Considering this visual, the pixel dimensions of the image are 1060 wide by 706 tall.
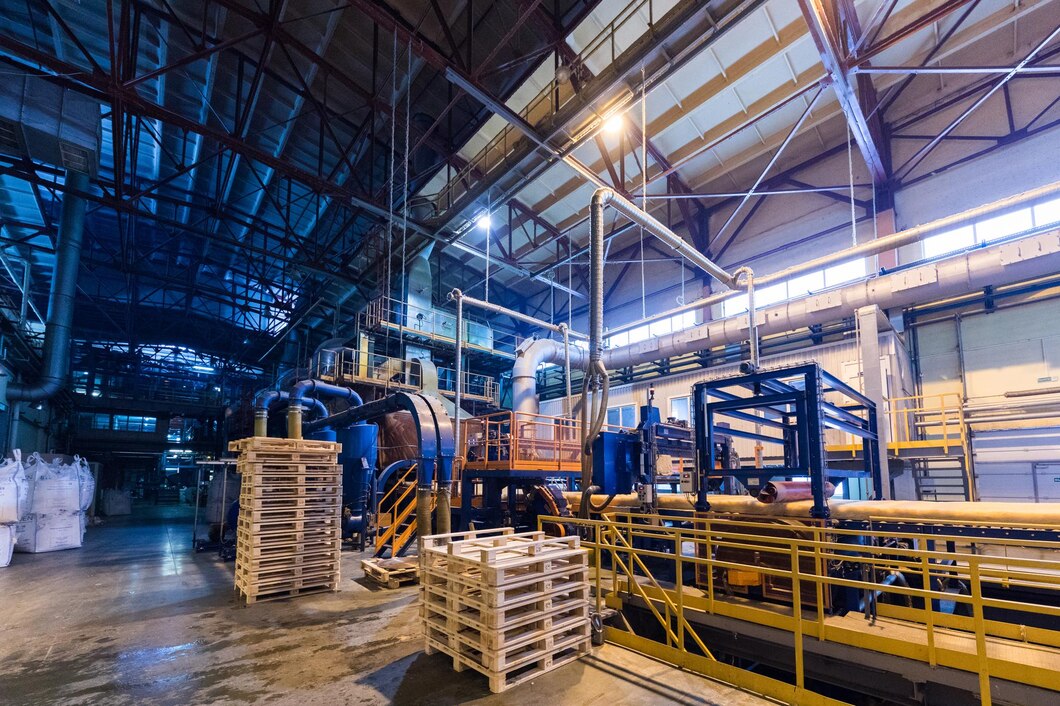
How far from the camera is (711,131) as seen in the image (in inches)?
600

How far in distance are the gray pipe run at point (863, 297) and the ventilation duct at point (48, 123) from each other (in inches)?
542

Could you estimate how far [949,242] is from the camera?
1346 cm

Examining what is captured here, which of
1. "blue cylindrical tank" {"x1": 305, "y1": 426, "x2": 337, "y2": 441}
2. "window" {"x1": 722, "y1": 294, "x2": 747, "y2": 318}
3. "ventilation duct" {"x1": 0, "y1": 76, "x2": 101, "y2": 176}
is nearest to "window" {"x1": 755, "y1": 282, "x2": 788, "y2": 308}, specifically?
"window" {"x1": 722, "y1": 294, "x2": 747, "y2": 318}

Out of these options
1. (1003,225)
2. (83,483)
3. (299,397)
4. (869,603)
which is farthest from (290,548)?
(1003,225)

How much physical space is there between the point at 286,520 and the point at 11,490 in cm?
865

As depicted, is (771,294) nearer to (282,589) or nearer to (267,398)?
(267,398)

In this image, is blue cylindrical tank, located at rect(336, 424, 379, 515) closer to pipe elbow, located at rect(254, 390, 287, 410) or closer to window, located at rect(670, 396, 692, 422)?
pipe elbow, located at rect(254, 390, 287, 410)

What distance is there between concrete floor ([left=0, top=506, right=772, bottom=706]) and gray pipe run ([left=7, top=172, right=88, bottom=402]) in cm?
1217

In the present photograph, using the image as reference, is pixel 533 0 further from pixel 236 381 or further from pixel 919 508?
pixel 236 381

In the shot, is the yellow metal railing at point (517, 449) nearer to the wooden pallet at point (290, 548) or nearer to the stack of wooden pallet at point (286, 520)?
the stack of wooden pallet at point (286, 520)

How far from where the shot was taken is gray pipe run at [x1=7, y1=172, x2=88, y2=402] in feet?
60.3

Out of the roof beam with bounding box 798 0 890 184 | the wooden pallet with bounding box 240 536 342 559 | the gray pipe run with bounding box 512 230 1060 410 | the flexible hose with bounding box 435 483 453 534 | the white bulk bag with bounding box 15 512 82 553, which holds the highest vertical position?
the roof beam with bounding box 798 0 890 184

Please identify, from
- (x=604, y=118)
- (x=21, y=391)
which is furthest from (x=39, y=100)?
(x=604, y=118)

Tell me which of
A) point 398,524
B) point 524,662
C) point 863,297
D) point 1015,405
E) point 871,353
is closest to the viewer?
point 524,662
